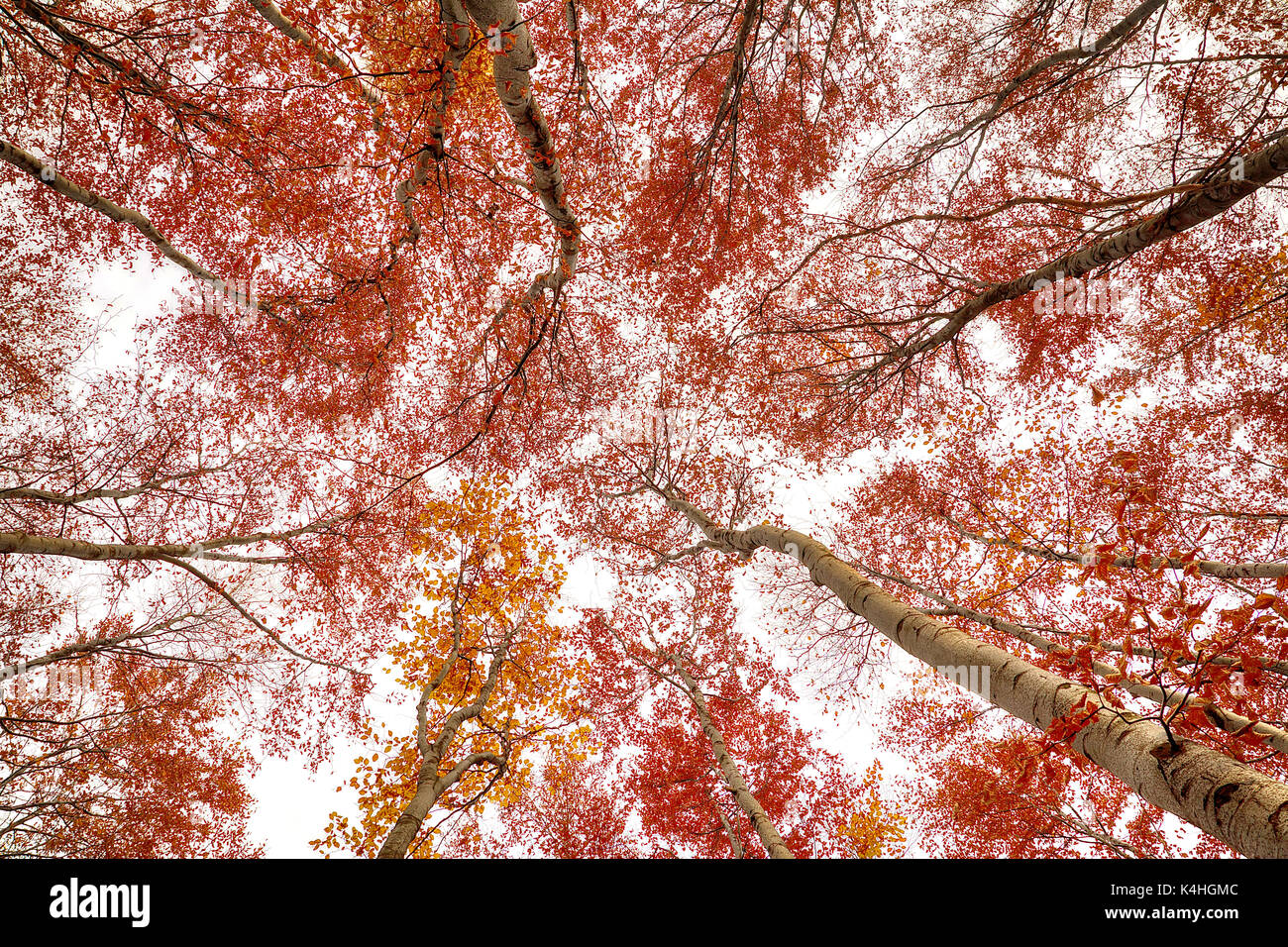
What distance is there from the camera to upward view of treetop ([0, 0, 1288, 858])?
6.02m

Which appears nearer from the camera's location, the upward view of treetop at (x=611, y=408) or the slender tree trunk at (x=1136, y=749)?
the slender tree trunk at (x=1136, y=749)

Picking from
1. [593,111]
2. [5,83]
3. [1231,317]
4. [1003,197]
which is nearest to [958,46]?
[1003,197]

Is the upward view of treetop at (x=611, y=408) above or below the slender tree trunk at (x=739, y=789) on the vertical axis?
above

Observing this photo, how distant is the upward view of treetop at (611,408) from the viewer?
237 inches

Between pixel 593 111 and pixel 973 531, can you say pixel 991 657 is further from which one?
pixel 593 111

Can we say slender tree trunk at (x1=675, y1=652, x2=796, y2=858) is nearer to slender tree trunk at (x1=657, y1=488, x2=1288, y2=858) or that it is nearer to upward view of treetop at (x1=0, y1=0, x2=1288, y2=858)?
upward view of treetop at (x1=0, y1=0, x2=1288, y2=858)

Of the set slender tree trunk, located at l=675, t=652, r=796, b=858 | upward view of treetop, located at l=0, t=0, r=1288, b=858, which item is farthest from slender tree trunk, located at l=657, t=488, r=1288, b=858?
slender tree trunk, located at l=675, t=652, r=796, b=858

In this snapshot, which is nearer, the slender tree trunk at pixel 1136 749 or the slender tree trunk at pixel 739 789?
the slender tree trunk at pixel 1136 749

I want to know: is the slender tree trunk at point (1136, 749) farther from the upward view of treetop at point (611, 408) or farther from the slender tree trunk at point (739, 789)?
the slender tree trunk at point (739, 789)

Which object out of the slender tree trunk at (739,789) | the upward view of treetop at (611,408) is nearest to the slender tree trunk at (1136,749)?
the upward view of treetop at (611,408)

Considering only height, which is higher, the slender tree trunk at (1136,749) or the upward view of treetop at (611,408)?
the upward view of treetop at (611,408)

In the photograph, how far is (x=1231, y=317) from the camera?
623 cm

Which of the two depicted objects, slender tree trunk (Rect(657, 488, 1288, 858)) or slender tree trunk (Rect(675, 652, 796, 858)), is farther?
slender tree trunk (Rect(675, 652, 796, 858))

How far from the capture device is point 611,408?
31.0 ft
